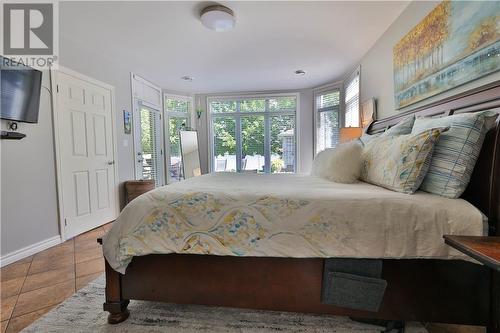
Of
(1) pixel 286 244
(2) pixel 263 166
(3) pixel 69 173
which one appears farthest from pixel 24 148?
(2) pixel 263 166

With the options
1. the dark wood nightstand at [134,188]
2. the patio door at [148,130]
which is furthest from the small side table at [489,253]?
the patio door at [148,130]

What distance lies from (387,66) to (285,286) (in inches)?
112

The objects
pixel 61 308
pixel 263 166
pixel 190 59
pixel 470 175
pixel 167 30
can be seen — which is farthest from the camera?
pixel 263 166

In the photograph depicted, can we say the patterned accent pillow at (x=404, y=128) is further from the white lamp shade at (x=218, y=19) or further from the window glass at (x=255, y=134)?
the window glass at (x=255, y=134)

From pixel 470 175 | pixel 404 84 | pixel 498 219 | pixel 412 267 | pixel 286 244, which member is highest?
pixel 404 84

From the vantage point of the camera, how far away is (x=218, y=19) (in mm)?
2559

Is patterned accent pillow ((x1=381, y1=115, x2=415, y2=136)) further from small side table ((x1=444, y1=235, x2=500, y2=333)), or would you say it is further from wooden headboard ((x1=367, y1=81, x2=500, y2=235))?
small side table ((x1=444, y1=235, x2=500, y2=333))

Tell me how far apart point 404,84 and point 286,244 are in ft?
7.27

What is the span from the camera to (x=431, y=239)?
1152 mm

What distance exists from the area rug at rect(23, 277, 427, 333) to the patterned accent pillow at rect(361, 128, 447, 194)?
0.82 metres

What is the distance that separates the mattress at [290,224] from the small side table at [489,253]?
0.16m

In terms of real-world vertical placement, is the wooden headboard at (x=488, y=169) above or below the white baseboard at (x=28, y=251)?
above

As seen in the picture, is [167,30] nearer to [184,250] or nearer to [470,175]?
[184,250]

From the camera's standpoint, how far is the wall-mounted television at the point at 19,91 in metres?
2.20
